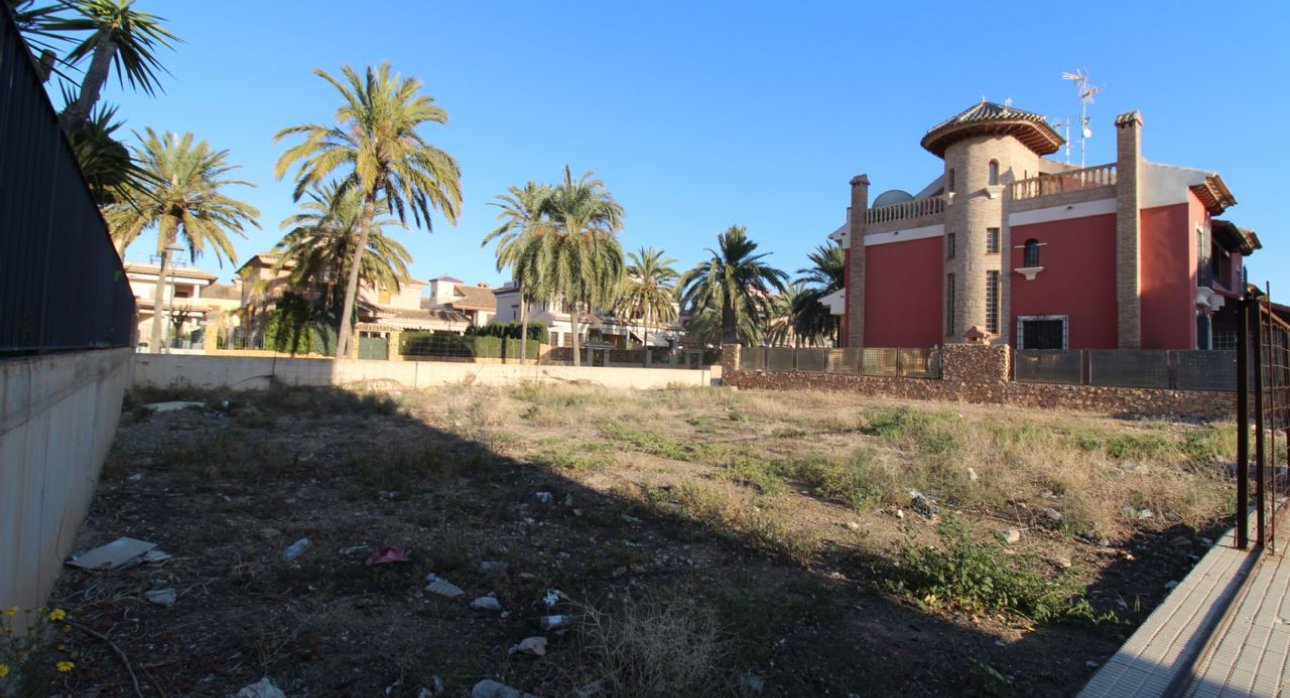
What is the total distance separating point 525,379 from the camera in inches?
936

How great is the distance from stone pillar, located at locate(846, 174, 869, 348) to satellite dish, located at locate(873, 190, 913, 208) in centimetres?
128

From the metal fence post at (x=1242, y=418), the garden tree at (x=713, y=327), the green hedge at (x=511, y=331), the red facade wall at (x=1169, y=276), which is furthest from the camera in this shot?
the green hedge at (x=511, y=331)

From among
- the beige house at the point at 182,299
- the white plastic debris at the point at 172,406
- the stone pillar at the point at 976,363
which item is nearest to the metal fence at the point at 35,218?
the white plastic debris at the point at 172,406

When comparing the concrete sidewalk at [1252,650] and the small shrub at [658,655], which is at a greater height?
the concrete sidewalk at [1252,650]

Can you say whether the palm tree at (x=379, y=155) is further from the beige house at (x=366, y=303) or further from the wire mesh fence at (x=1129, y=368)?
the wire mesh fence at (x=1129, y=368)

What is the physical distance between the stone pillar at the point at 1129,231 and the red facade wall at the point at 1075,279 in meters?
0.39

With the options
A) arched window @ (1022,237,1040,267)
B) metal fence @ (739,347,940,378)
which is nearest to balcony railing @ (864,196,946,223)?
arched window @ (1022,237,1040,267)

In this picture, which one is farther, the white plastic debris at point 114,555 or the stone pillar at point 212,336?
the stone pillar at point 212,336

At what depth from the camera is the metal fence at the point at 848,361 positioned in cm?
2469

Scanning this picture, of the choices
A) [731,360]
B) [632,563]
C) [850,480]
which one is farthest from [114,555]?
[731,360]

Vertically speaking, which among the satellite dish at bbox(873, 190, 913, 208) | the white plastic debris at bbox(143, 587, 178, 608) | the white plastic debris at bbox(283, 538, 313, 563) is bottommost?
the white plastic debris at bbox(143, 587, 178, 608)

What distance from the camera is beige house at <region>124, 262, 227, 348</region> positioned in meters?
39.5

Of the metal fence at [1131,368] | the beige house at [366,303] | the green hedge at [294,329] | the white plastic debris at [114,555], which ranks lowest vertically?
the white plastic debris at [114,555]

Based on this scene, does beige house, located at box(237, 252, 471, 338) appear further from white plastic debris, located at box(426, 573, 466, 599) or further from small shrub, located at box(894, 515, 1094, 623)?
small shrub, located at box(894, 515, 1094, 623)
